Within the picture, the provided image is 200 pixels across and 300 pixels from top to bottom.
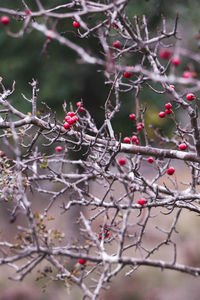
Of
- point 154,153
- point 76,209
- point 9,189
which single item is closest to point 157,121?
point 76,209

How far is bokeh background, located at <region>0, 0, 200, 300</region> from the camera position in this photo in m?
9.85

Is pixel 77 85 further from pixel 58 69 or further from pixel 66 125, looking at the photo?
pixel 66 125

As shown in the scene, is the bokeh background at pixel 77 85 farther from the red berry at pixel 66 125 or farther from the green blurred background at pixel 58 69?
the red berry at pixel 66 125

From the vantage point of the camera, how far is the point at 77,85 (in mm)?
10648

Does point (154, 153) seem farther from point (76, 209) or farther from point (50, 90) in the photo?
point (76, 209)

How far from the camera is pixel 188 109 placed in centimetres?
302

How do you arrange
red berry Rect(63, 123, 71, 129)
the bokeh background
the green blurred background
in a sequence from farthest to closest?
the green blurred background < the bokeh background < red berry Rect(63, 123, 71, 129)

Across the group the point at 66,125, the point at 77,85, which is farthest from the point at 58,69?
the point at 66,125

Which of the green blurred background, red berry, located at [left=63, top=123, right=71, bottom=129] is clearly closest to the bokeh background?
the green blurred background

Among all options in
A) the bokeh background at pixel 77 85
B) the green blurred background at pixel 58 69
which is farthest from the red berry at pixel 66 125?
the green blurred background at pixel 58 69

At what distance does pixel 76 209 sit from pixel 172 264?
9.19m

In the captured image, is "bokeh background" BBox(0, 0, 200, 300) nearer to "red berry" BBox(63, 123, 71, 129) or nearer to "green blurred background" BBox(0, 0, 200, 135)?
"green blurred background" BBox(0, 0, 200, 135)

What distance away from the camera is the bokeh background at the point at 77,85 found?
9.85 m

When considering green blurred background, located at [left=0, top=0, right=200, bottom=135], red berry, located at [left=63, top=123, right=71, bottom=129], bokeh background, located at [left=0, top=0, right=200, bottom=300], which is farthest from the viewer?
green blurred background, located at [left=0, top=0, right=200, bottom=135]
